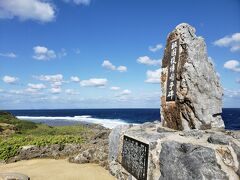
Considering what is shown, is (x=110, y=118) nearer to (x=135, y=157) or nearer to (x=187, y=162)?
(x=135, y=157)

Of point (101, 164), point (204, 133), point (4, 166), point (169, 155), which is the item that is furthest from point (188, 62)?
point (4, 166)

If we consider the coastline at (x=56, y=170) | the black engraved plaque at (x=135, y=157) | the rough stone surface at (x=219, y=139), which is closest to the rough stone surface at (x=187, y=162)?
the rough stone surface at (x=219, y=139)

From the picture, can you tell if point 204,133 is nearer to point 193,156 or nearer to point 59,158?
point 193,156

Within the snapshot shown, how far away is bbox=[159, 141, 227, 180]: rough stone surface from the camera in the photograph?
5.77 m

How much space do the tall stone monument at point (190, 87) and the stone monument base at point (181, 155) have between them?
0.53m

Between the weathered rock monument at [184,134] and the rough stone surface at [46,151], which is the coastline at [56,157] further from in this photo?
the weathered rock monument at [184,134]

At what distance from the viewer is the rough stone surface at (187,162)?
5.77 metres

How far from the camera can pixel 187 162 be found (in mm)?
6184

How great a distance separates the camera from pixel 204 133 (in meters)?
7.03

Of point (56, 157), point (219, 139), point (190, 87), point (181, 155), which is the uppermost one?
point (190, 87)

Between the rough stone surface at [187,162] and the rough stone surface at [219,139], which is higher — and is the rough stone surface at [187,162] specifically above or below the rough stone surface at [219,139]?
below

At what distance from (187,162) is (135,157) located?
213 cm

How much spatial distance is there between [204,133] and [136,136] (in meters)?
2.02

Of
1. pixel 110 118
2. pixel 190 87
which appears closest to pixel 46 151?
pixel 190 87
